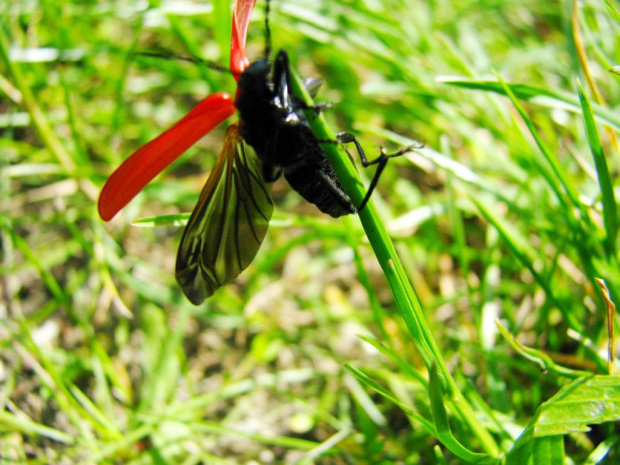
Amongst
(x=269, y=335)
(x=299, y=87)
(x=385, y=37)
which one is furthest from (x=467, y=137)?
Answer: (x=299, y=87)

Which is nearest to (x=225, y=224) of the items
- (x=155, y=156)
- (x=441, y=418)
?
(x=155, y=156)

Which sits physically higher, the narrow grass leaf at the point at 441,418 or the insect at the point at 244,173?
the insect at the point at 244,173

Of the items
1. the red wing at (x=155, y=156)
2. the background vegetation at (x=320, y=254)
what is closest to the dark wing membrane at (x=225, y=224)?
the red wing at (x=155, y=156)

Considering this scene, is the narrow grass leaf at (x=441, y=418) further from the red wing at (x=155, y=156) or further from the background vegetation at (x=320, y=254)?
the red wing at (x=155, y=156)

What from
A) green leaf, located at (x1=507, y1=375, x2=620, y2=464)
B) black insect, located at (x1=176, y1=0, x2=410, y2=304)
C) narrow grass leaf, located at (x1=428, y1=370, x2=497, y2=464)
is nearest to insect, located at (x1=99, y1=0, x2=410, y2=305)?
black insect, located at (x1=176, y1=0, x2=410, y2=304)

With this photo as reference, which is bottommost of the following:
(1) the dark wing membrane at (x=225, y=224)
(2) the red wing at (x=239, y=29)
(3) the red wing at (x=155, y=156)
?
(1) the dark wing membrane at (x=225, y=224)

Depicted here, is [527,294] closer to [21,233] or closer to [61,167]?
[61,167]

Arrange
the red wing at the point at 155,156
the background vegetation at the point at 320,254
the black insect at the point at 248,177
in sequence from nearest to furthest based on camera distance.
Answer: the red wing at the point at 155,156
the black insect at the point at 248,177
the background vegetation at the point at 320,254
